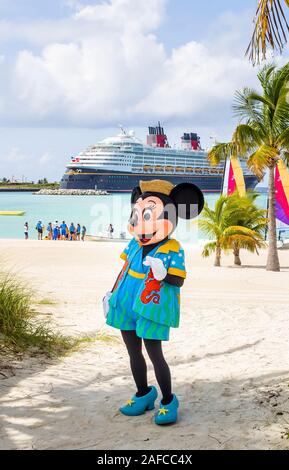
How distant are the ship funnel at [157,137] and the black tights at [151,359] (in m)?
76.6

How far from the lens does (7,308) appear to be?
14.7ft

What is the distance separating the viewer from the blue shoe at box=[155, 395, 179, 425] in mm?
2938

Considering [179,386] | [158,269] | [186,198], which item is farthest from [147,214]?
[179,386]

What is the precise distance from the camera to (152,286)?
2973mm

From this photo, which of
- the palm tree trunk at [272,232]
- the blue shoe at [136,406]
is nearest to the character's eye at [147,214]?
the blue shoe at [136,406]

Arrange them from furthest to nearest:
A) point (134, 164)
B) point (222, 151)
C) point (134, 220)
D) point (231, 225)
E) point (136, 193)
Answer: point (134, 164)
point (231, 225)
point (222, 151)
point (136, 193)
point (134, 220)

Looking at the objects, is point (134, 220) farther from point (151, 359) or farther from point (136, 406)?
point (136, 406)

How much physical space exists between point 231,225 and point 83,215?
4272cm

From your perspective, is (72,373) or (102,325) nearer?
(72,373)

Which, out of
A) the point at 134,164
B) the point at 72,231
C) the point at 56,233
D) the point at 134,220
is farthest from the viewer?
the point at 134,164

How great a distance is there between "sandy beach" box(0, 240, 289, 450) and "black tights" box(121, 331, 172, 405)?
0.53 ft

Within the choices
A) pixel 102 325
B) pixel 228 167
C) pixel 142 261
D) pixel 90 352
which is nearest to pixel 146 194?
pixel 142 261
